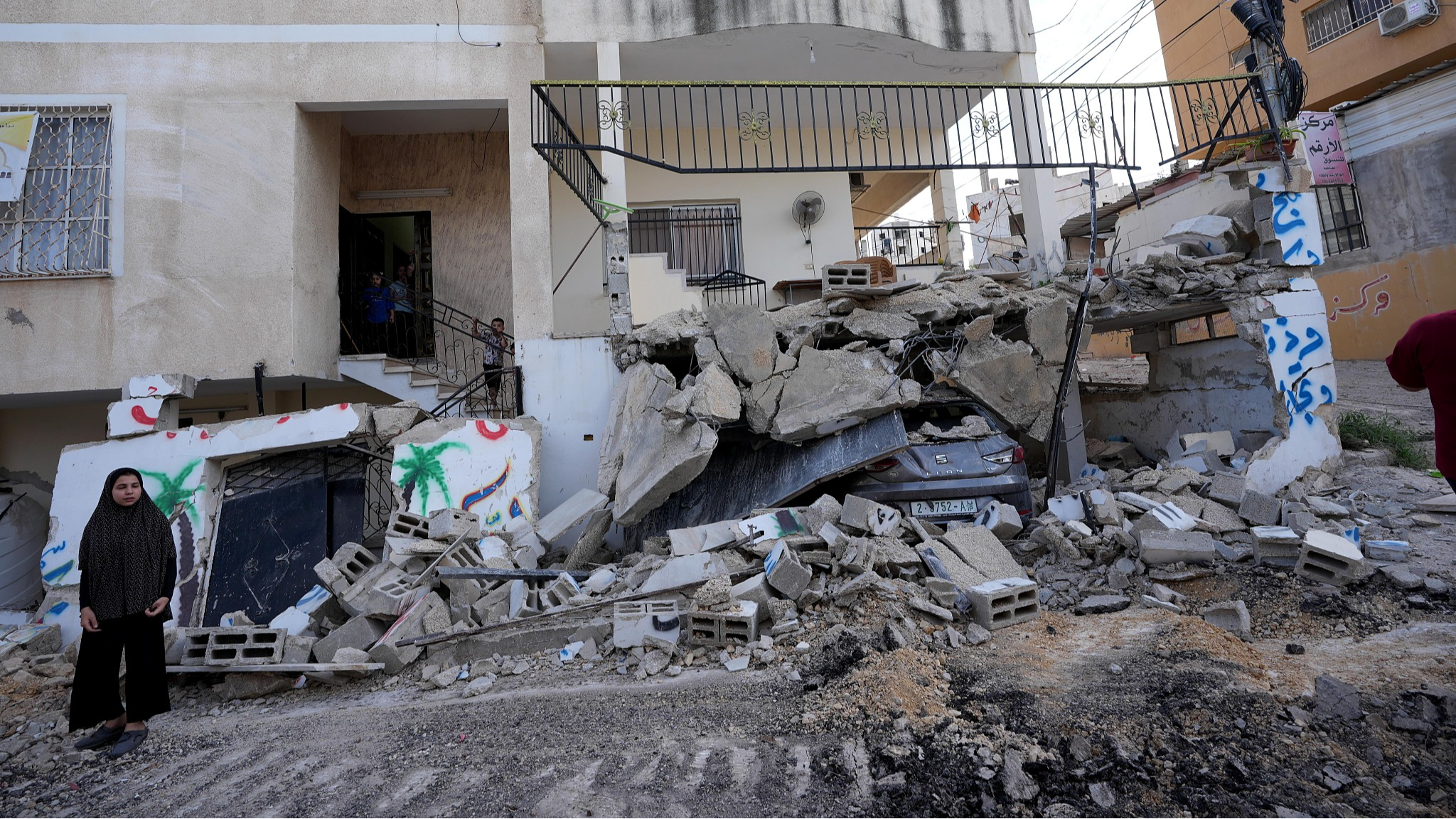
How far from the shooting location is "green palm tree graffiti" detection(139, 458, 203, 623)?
5.60 m

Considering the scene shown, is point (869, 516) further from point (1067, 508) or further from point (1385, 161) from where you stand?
point (1385, 161)

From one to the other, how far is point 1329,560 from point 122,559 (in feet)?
23.4

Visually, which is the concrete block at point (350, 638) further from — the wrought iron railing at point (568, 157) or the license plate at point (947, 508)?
the wrought iron railing at point (568, 157)

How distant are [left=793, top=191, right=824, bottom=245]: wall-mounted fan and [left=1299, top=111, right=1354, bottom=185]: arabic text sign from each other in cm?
993

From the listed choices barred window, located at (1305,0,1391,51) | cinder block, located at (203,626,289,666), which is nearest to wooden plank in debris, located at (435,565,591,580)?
cinder block, located at (203,626,289,666)

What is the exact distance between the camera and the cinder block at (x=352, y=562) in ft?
17.8

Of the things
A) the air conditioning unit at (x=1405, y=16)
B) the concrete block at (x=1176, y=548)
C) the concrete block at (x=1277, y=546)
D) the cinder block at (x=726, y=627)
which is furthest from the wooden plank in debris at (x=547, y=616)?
the air conditioning unit at (x=1405, y=16)

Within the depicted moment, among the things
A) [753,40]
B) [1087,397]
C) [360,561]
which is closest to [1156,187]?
[1087,397]

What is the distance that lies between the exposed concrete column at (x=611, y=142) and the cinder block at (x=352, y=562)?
4458 mm

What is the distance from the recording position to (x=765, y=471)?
6.15 metres

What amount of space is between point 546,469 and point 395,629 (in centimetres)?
324

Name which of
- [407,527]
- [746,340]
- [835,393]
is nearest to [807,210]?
[746,340]

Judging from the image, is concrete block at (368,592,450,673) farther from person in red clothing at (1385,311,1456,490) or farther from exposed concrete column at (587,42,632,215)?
person in red clothing at (1385,311,1456,490)

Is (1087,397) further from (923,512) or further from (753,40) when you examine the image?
(753,40)
